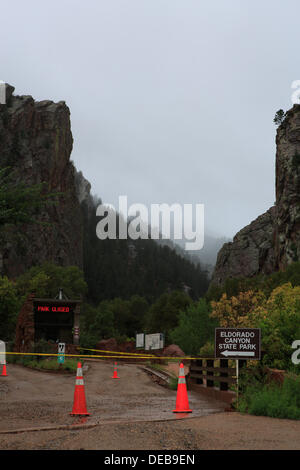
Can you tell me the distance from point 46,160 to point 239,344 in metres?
133

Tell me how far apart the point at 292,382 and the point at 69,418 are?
170 inches

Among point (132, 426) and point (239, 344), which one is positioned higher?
point (239, 344)

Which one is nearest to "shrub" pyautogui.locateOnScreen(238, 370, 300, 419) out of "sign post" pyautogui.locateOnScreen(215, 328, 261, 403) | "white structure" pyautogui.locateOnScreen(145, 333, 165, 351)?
"sign post" pyautogui.locateOnScreen(215, 328, 261, 403)

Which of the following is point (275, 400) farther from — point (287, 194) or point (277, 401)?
point (287, 194)

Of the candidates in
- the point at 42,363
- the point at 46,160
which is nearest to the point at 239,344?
the point at 42,363

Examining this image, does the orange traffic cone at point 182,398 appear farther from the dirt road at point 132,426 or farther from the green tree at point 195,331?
the green tree at point 195,331

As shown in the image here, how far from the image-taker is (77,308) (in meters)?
44.4

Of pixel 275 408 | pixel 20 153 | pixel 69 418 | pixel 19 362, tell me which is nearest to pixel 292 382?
pixel 275 408

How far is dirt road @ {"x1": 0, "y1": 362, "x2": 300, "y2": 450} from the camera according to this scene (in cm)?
702

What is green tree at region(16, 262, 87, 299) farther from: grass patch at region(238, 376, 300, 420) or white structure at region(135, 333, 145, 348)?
grass patch at region(238, 376, 300, 420)

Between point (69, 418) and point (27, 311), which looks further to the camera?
point (27, 311)

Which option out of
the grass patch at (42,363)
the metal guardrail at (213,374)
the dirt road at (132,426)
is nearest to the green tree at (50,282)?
the grass patch at (42,363)

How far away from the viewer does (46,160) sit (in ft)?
461
